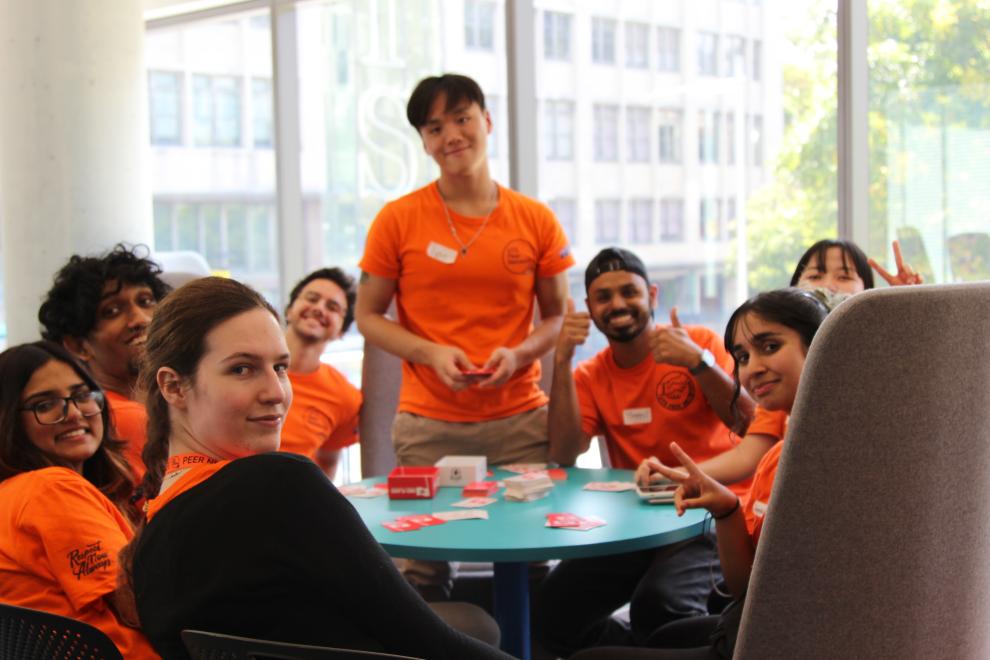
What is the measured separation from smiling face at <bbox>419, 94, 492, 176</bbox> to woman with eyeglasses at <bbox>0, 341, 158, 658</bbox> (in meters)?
1.46

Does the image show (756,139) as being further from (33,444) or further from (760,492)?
(33,444)

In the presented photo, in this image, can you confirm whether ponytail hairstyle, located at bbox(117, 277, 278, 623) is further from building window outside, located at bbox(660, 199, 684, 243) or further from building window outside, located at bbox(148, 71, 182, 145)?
building window outside, located at bbox(148, 71, 182, 145)

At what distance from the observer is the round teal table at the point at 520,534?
2.26m

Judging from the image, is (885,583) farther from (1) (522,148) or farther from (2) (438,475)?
(1) (522,148)

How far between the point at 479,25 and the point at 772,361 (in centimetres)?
366

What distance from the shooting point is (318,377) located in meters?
3.68

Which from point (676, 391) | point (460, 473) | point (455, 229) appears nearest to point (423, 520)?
point (460, 473)

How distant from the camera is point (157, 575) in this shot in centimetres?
138

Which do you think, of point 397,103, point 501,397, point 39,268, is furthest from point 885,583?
point 397,103

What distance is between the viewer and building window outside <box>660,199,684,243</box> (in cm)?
501

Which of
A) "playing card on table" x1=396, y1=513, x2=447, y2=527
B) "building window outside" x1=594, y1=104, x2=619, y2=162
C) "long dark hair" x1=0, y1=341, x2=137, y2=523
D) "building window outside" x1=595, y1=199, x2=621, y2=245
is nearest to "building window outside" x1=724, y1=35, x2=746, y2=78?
"building window outside" x1=594, y1=104, x2=619, y2=162

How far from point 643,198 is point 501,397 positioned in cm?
206

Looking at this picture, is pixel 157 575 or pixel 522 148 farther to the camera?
pixel 522 148

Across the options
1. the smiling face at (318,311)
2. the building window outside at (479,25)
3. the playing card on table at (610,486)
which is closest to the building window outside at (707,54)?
the building window outside at (479,25)
